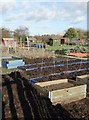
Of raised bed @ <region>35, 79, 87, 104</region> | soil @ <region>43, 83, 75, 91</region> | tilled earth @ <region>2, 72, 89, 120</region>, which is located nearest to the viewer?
tilled earth @ <region>2, 72, 89, 120</region>

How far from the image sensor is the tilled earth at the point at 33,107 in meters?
5.39

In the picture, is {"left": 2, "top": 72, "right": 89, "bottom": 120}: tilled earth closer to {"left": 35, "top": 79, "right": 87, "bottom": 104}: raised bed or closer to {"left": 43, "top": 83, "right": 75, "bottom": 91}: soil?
{"left": 35, "top": 79, "right": 87, "bottom": 104}: raised bed

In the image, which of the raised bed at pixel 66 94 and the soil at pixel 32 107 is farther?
the raised bed at pixel 66 94

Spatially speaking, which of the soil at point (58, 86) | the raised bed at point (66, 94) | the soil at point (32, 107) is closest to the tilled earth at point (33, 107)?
the soil at point (32, 107)

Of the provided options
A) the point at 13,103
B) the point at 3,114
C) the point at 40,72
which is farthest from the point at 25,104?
the point at 40,72

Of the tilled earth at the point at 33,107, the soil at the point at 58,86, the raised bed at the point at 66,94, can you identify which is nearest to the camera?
the tilled earth at the point at 33,107

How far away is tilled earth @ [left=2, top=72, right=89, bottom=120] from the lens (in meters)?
5.39

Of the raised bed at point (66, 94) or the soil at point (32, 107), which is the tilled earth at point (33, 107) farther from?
the raised bed at point (66, 94)

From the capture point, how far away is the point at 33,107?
19.3 ft

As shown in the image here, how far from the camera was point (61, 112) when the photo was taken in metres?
5.88

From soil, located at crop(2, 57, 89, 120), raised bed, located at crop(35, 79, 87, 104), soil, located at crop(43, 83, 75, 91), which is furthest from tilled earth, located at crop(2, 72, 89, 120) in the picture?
soil, located at crop(43, 83, 75, 91)

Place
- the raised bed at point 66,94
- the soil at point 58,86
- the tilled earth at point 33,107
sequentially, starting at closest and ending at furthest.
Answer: the tilled earth at point 33,107 → the raised bed at point 66,94 → the soil at point 58,86

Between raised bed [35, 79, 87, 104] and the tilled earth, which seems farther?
raised bed [35, 79, 87, 104]

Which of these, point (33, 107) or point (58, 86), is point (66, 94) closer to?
point (33, 107)
